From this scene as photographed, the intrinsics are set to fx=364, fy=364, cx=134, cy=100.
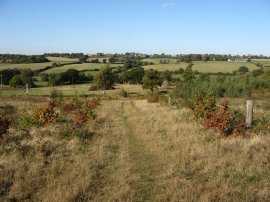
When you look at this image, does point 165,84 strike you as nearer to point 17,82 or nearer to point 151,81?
point 151,81

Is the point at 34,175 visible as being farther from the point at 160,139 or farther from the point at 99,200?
the point at 160,139

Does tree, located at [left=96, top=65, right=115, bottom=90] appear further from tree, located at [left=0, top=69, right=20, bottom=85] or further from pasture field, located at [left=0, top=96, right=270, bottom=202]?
pasture field, located at [left=0, top=96, right=270, bottom=202]

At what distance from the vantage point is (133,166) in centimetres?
1002

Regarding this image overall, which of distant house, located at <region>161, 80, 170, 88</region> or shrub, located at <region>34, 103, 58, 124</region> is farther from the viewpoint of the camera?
distant house, located at <region>161, 80, 170, 88</region>

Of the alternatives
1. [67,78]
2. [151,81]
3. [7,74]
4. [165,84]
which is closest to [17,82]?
[7,74]

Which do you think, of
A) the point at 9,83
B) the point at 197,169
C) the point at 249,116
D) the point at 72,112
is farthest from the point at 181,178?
the point at 9,83

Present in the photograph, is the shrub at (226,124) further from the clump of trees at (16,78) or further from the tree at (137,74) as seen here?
the tree at (137,74)

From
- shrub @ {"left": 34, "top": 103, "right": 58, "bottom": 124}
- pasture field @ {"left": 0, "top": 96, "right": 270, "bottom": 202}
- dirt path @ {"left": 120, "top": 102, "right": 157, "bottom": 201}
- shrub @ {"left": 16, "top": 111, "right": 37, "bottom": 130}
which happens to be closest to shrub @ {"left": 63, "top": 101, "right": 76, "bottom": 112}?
shrub @ {"left": 34, "top": 103, "right": 58, "bottom": 124}

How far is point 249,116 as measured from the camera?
1491 centimetres

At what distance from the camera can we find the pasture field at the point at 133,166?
303 inches

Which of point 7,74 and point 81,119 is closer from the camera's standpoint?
point 81,119

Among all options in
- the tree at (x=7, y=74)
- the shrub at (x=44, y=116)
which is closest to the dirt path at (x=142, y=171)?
the shrub at (x=44, y=116)

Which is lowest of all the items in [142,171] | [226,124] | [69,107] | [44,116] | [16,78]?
[16,78]

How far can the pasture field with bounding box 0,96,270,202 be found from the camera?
7.69m
